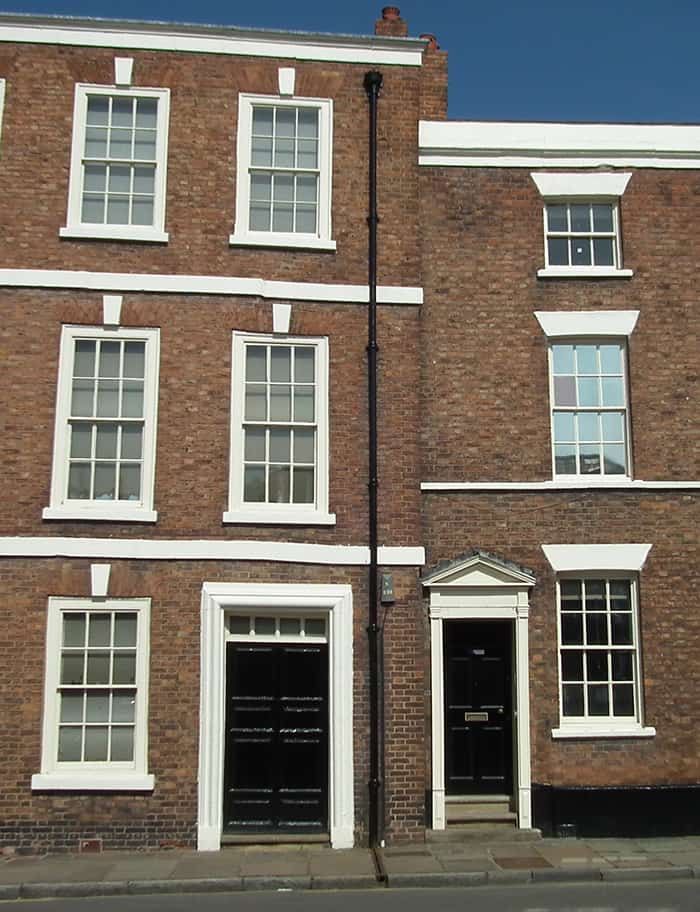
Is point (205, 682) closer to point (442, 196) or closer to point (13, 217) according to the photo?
point (13, 217)

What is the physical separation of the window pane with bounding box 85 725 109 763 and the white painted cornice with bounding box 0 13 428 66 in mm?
9071

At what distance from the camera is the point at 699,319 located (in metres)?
14.2

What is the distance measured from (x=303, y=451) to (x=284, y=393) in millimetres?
820

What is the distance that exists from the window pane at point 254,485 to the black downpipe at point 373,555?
1405 millimetres

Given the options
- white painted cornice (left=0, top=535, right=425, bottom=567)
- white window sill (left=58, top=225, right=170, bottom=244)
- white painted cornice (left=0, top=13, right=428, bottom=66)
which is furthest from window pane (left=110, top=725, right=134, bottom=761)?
white painted cornice (left=0, top=13, right=428, bottom=66)

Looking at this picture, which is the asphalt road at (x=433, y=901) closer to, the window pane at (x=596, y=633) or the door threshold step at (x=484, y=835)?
the door threshold step at (x=484, y=835)

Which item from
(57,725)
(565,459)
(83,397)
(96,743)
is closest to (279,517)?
(83,397)

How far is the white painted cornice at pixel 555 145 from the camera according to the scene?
14.5m

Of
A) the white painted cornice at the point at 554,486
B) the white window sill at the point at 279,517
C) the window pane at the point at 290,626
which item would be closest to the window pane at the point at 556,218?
the white painted cornice at the point at 554,486

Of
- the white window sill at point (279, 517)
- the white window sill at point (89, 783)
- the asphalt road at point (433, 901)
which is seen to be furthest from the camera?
the white window sill at point (279, 517)

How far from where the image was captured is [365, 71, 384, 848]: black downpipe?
1243 centimetres

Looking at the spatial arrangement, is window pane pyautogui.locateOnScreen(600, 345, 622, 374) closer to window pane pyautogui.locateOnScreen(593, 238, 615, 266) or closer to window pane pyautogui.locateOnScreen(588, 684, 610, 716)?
window pane pyautogui.locateOnScreen(593, 238, 615, 266)

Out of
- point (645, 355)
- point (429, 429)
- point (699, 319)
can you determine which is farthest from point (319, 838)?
point (699, 319)

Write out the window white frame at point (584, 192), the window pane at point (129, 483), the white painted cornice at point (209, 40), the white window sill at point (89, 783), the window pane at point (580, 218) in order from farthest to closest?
1. the window pane at point (580, 218)
2. the window white frame at point (584, 192)
3. the white painted cornice at point (209, 40)
4. the window pane at point (129, 483)
5. the white window sill at point (89, 783)
